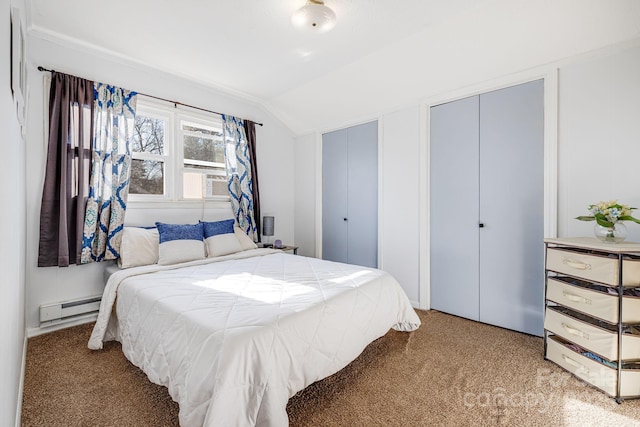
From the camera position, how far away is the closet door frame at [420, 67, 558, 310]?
238 cm

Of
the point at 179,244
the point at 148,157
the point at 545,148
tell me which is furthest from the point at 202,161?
the point at 545,148

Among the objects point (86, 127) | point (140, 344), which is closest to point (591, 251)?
point (140, 344)

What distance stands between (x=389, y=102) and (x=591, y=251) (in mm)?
2378

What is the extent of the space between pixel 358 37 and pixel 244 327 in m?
2.56

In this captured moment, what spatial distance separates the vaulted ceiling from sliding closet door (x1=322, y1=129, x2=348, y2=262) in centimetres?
80

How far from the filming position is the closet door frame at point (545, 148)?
7.82 ft

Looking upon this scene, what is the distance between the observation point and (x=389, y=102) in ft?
11.1

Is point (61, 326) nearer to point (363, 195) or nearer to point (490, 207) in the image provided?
point (363, 195)

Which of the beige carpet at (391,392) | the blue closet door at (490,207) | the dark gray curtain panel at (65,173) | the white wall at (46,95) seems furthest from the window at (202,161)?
the blue closet door at (490,207)

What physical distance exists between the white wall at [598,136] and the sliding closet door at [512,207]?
167 millimetres

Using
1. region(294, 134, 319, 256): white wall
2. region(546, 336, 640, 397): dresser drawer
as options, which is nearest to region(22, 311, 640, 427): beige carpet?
region(546, 336, 640, 397): dresser drawer

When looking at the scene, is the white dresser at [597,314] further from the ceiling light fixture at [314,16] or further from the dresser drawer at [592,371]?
the ceiling light fixture at [314,16]

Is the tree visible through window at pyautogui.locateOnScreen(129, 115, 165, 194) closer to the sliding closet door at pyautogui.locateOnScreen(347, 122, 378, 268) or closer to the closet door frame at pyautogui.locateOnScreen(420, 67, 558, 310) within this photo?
the sliding closet door at pyautogui.locateOnScreen(347, 122, 378, 268)

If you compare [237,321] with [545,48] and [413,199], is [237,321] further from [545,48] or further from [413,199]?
[545,48]
